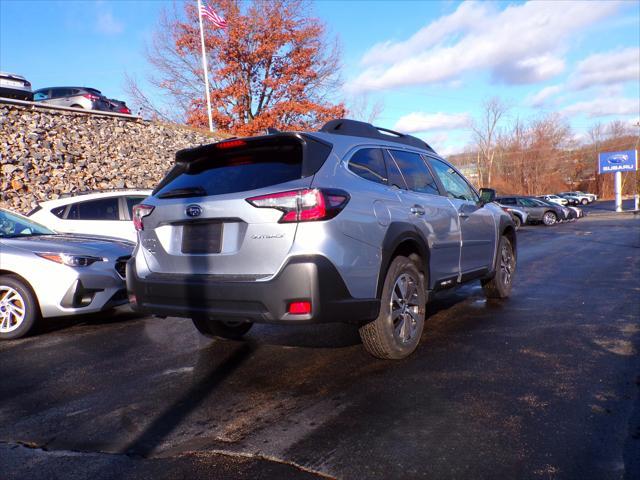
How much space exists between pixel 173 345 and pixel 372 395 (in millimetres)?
2376

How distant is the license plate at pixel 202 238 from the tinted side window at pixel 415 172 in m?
1.89

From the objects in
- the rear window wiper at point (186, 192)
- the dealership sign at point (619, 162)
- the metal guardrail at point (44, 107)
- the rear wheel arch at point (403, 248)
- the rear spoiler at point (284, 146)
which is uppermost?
the metal guardrail at point (44, 107)

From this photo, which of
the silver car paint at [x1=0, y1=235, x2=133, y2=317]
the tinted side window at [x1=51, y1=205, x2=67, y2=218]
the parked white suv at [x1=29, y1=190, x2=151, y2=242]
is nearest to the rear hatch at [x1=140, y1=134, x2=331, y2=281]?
the silver car paint at [x1=0, y1=235, x2=133, y2=317]

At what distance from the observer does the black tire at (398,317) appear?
4176 millimetres

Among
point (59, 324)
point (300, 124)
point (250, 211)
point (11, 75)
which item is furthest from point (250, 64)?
point (250, 211)

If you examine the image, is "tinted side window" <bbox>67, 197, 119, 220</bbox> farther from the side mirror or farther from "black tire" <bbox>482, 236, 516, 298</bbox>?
"black tire" <bbox>482, 236, 516, 298</bbox>

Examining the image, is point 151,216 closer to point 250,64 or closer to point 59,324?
point 59,324

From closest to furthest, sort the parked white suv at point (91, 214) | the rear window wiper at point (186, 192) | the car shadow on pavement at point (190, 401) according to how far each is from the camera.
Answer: the car shadow on pavement at point (190, 401) → the rear window wiper at point (186, 192) → the parked white suv at point (91, 214)

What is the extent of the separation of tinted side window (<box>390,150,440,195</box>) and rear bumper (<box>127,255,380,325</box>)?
1466mm

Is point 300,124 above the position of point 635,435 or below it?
above

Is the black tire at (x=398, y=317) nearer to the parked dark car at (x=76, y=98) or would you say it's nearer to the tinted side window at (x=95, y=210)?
the tinted side window at (x=95, y=210)

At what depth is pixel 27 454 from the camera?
3020 mm

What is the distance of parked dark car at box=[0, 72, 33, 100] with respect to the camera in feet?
58.4

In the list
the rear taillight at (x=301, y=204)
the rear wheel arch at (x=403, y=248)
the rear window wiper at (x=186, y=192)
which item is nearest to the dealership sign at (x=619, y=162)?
the rear wheel arch at (x=403, y=248)
